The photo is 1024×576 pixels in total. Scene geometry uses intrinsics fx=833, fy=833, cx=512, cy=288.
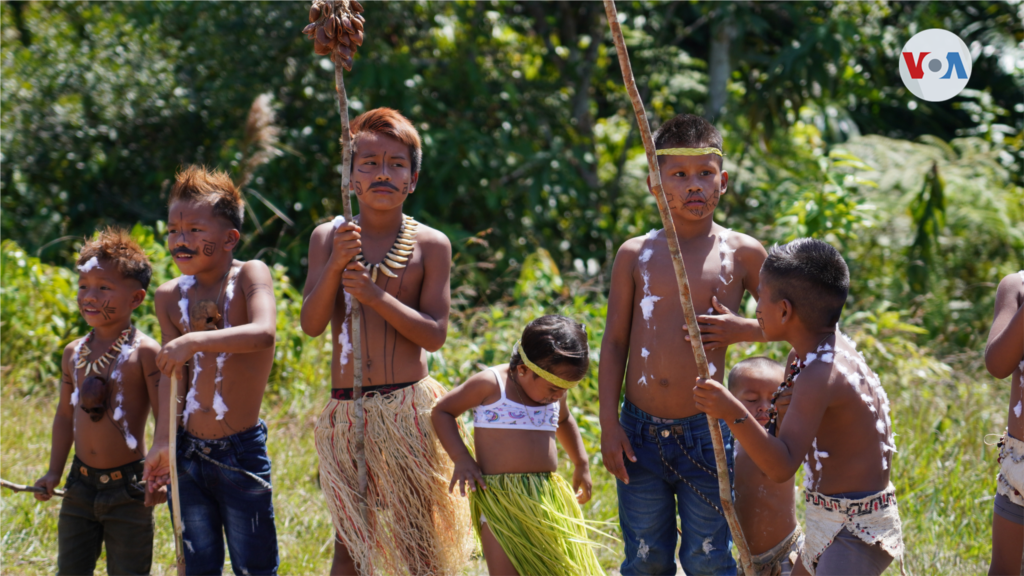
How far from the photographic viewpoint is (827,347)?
92.7 inches

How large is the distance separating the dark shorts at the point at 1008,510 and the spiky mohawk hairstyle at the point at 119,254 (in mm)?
3123

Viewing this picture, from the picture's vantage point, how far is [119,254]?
127 inches

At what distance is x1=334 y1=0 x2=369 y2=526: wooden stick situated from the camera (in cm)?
254

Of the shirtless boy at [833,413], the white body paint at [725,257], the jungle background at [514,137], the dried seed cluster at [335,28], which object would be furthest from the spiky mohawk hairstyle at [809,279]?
the jungle background at [514,137]

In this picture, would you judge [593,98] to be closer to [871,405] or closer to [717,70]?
[717,70]

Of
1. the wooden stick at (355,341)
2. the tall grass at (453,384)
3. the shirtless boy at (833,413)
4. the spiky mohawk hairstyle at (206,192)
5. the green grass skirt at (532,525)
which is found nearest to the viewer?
the shirtless boy at (833,413)

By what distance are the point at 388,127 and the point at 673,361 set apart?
50.9 inches

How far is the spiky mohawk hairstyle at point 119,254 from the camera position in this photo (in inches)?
126

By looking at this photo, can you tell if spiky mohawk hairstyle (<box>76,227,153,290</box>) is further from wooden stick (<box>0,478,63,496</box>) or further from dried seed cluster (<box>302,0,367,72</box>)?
dried seed cluster (<box>302,0,367,72</box>)

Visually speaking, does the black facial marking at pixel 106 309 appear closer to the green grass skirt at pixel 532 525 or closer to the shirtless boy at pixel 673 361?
the green grass skirt at pixel 532 525

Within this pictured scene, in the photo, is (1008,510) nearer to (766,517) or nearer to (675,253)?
(766,517)

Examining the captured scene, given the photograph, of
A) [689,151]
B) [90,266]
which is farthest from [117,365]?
[689,151]

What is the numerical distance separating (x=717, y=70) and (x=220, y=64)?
15.8ft

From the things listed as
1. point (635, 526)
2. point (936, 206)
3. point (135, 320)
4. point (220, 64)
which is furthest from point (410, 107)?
point (635, 526)
